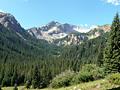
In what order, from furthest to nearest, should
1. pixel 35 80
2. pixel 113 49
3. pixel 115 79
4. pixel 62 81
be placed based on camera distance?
pixel 35 80, pixel 62 81, pixel 113 49, pixel 115 79

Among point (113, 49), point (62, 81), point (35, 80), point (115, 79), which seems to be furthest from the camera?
point (35, 80)

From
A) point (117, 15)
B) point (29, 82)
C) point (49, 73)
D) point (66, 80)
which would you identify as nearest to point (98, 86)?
point (117, 15)

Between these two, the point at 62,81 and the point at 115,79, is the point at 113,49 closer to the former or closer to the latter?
the point at 115,79

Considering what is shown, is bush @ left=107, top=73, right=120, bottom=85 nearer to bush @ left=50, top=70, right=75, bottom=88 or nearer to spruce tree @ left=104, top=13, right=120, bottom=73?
spruce tree @ left=104, top=13, right=120, bottom=73

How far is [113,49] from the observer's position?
211 ft

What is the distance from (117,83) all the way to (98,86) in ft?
10.2

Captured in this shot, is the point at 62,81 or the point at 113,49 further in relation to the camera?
the point at 62,81

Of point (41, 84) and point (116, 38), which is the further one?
point (41, 84)

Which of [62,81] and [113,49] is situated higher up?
[113,49]

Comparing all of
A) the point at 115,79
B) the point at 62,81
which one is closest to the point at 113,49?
the point at 115,79

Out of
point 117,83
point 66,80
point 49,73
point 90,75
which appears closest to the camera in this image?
point 117,83

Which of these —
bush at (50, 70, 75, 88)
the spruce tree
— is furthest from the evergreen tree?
the spruce tree

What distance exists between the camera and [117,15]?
66.1 metres

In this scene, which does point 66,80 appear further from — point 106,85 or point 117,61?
point 106,85
